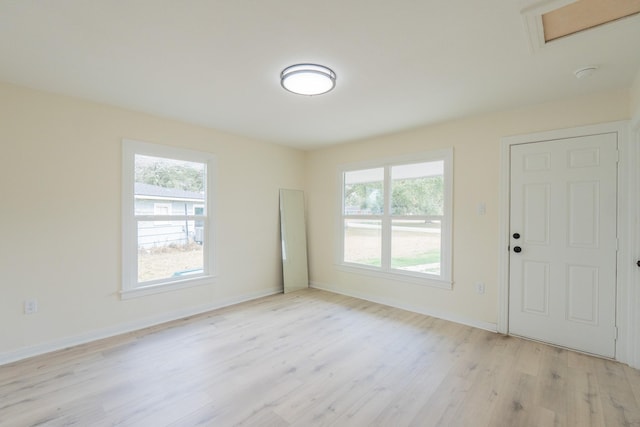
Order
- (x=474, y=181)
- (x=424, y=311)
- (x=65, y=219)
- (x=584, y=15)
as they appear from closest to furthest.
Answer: (x=584, y=15) → (x=65, y=219) → (x=474, y=181) → (x=424, y=311)

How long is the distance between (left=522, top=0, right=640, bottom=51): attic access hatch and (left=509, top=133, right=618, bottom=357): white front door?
1437 millimetres

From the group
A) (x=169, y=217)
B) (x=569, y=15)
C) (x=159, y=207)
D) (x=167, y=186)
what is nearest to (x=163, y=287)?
(x=169, y=217)

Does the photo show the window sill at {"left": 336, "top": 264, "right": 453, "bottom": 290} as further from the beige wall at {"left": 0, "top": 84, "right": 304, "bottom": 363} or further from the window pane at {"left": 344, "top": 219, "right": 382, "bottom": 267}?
the beige wall at {"left": 0, "top": 84, "right": 304, "bottom": 363}

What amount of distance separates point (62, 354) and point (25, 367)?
0.26 metres

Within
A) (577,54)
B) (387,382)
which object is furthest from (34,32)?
(577,54)

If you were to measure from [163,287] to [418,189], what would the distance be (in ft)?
11.6

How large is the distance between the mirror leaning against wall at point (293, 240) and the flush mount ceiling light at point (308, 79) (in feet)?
8.57

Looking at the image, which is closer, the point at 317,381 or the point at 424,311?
the point at 317,381

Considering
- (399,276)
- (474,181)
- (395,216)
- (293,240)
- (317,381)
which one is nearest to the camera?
(317,381)

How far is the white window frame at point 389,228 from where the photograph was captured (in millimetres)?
3627

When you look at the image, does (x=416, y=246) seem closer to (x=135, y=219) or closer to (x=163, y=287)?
(x=163, y=287)

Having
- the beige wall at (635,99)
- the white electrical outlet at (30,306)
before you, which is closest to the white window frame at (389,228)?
the beige wall at (635,99)

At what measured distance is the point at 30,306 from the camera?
2.68m

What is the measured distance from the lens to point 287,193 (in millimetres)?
5016
